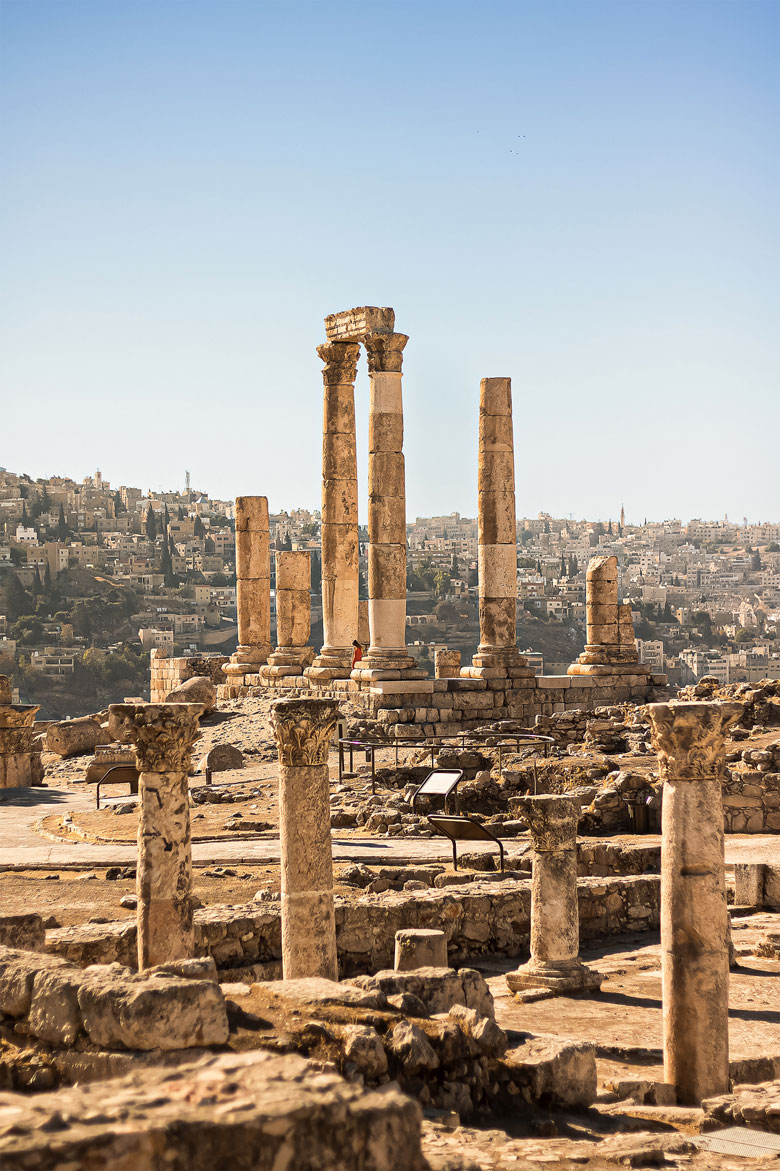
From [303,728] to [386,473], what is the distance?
18176 millimetres

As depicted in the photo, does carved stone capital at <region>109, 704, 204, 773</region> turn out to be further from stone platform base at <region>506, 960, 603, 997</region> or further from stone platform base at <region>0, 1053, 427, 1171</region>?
stone platform base at <region>0, 1053, 427, 1171</region>

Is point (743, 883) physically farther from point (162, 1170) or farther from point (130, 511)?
point (130, 511)

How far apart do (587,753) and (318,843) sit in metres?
12.7

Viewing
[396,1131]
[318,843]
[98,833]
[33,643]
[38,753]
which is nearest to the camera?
[396,1131]

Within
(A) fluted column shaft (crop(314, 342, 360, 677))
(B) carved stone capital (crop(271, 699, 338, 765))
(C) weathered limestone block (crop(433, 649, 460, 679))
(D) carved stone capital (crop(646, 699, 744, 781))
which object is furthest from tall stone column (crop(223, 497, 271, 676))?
(D) carved stone capital (crop(646, 699, 744, 781))

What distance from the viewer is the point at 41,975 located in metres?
7.66

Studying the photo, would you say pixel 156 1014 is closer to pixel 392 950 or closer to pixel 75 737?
pixel 392 950

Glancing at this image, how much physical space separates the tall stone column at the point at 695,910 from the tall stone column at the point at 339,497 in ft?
70.9

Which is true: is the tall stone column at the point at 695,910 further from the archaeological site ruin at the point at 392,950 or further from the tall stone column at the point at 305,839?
the tall stone column at the point at 305,839

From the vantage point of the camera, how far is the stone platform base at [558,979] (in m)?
12.0

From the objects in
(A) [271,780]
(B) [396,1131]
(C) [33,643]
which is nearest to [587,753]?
(A) [271,780]

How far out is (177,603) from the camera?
127 meters

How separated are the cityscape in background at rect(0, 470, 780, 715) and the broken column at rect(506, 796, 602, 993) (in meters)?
68.9

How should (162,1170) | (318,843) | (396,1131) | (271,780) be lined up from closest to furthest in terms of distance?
(162,1170) → (396,1131) → (318,843) → (271,780)
